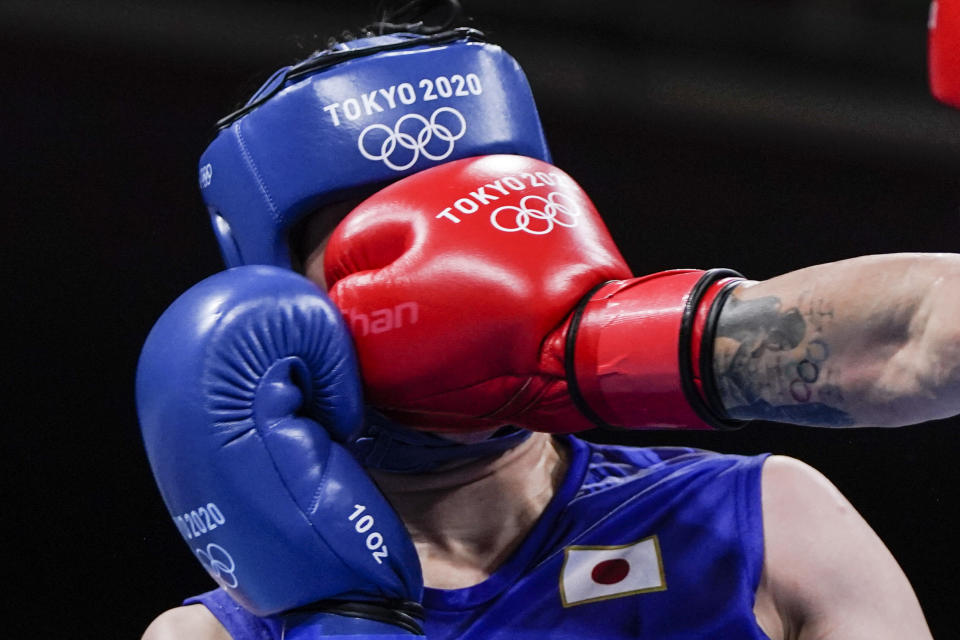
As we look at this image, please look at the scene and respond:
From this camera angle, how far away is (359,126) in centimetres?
125

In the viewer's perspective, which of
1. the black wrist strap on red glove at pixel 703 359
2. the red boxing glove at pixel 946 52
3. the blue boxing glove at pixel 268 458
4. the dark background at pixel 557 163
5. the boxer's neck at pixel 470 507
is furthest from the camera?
the dark background at pixel 557 163

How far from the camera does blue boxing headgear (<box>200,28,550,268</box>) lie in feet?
4.11

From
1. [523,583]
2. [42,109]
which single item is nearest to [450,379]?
[523,583]

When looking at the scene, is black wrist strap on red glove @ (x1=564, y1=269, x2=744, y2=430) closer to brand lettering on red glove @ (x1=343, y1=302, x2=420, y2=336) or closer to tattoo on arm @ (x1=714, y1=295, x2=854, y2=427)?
tattoo on arm @ (x1=714, y1=295, x2=854, y2=427)

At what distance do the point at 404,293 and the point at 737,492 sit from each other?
47cm

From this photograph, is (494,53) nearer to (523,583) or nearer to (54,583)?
(523,583)

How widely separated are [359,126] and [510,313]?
34 cm

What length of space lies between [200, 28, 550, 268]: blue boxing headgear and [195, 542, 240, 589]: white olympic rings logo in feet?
1.15

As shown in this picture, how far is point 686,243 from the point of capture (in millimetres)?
2225

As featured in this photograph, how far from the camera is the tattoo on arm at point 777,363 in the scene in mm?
880

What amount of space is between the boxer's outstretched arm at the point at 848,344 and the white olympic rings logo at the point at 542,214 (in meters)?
0.21

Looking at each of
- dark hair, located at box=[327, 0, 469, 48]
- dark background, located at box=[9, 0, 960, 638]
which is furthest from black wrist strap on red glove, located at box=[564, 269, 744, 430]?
dark background, located at box=[9, 0, 960, 638]

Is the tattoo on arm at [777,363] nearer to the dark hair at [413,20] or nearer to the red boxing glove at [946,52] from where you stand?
the red boxing glove at [946,52]

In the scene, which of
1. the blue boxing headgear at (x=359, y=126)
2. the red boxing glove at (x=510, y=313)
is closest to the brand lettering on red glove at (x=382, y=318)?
the red boxing glove at (x=510, y=313)
